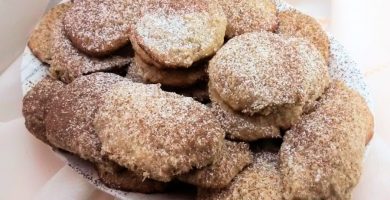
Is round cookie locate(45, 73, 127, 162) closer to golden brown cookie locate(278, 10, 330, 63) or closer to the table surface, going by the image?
the table surface

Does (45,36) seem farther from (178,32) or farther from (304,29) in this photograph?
(304,29)

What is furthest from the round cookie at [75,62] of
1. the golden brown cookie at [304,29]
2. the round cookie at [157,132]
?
the golden brown cookie at [304,29]

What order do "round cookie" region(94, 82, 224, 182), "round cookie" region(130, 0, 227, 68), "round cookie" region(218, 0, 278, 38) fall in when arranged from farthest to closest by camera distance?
"round cookie" region(218, 0, 278, 38)
"round cookie" region(130, 0, 227, 68)
"round cookie" region(94, 82, 224, 182)

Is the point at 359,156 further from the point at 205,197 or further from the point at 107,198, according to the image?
the point at 107,198

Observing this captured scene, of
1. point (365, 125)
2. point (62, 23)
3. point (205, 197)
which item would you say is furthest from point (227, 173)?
point (62, 23)

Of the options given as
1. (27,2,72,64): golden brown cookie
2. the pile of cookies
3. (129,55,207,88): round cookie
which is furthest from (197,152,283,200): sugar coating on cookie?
(27,2,72,64): golden brown cookie

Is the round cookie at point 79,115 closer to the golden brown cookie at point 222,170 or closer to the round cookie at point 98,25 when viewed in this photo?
the round cookie at point 98,25
